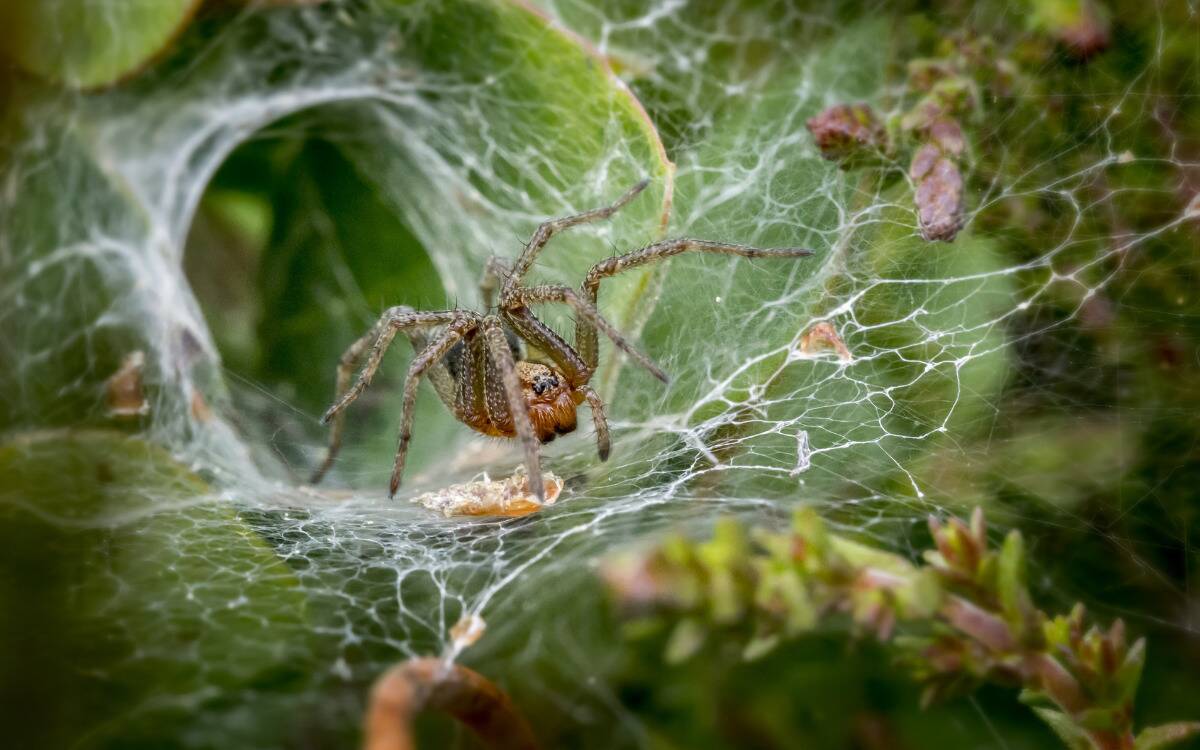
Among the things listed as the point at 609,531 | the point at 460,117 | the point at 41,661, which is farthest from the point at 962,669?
the point at 460,117

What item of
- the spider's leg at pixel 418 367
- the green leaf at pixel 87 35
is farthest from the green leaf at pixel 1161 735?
the green leaf at pixel 87 35

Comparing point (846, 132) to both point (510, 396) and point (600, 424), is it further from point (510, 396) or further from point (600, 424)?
point (510, 396)

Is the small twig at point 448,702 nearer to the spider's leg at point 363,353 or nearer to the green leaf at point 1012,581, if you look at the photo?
the green leaf at point 1012,581

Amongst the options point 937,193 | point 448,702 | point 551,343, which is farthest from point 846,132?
point 448,702

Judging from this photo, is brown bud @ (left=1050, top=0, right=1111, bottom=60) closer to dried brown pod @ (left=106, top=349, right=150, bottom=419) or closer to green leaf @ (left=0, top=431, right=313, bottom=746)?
green leaf @ (left=0, top=431, right=313, bottom=746)

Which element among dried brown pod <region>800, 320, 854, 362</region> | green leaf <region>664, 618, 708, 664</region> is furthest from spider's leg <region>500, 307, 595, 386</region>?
green leaf <region>664, 618, 708, 664</region>

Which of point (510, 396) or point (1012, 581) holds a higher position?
point (510, 396)
